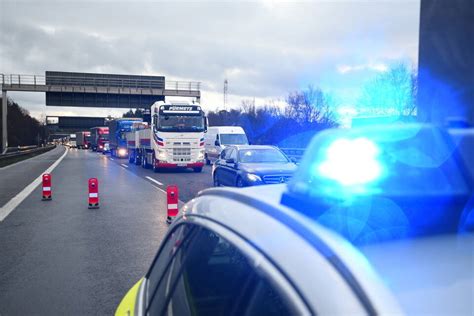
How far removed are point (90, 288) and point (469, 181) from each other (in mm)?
4877

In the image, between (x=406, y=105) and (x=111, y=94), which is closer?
(x=406, y=105)

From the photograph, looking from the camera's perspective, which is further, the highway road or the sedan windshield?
the sedan windshield

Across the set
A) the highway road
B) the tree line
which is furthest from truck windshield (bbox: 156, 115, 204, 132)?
the tree line

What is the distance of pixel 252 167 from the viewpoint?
12.9 metres

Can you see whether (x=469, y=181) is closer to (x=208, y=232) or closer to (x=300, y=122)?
(x=208, y=232)

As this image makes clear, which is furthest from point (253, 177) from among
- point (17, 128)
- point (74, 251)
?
point (17, 128)

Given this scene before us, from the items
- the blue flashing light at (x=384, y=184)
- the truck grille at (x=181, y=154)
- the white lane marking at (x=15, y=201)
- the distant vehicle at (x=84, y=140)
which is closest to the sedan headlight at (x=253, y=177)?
the white lane marking at (x=15, y=201)

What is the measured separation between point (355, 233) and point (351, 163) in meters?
0.33

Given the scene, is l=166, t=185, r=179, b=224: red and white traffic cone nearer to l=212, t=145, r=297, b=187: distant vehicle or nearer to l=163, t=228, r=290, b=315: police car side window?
l=212, t=145, r=297, b=187: distant vehicle

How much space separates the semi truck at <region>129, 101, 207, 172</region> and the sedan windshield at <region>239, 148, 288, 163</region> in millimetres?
9817

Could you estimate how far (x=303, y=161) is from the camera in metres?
1.75

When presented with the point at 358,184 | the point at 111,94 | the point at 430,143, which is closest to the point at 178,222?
the point at 358,184

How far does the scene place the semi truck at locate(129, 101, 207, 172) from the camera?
2378cm

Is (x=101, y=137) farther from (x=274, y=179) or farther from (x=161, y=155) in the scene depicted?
(x=274, y=179)
